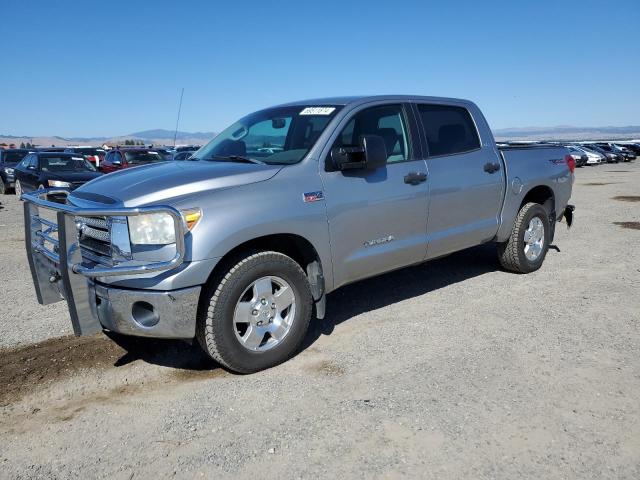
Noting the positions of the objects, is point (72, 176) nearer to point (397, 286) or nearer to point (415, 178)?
point (397, 286)

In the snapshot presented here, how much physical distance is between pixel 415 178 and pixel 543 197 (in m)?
2.57

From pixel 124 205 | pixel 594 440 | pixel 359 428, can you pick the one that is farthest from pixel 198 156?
pixel 594 440

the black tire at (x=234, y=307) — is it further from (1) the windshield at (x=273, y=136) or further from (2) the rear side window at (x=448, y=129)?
(2) the rear side window at (x=448, y=129)

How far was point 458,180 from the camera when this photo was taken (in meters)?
4.93

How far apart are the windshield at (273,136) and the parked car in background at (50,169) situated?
1055 cm

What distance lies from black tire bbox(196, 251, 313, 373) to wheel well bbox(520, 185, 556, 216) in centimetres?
355

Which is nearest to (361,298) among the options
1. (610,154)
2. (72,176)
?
(72,176)

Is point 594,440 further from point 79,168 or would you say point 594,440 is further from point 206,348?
point 79,168

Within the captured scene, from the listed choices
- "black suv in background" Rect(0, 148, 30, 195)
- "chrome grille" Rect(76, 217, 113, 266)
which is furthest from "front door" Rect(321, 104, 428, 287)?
"black suv in background" Rect(0, 148, 30, 195)

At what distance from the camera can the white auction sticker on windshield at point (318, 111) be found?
4336 mm

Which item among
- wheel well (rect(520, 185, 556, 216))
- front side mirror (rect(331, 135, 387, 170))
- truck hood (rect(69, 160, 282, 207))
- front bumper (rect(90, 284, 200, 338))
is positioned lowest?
front bumper (rect(90, 284, 200, 338))

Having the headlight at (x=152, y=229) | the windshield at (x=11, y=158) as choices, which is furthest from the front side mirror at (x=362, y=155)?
the windshield at (x=11, y=158)

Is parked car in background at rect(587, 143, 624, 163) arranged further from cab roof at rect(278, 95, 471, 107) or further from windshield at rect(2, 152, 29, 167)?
cab roof at rect(278, 95, 471, 107)

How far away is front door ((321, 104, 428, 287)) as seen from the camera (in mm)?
4031
